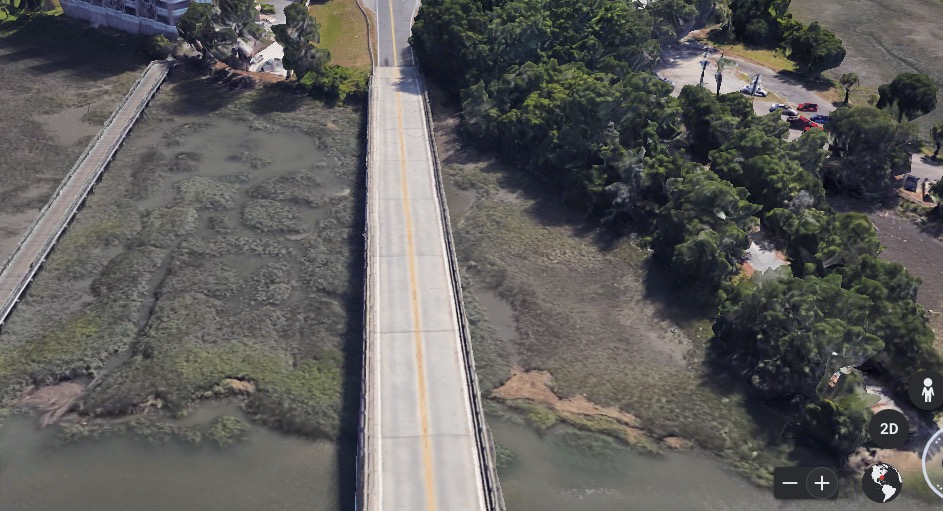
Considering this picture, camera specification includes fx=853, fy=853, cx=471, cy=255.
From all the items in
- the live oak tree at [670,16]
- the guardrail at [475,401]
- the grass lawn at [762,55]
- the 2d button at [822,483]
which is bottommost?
the 2d button at [822,483]

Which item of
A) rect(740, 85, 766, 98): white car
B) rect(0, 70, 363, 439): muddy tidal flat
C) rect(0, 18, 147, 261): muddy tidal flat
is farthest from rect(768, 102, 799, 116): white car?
rect(0, 18, 147, 261): muddy tidal flat

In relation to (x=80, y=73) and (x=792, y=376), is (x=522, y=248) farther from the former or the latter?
(x=80, y=73)

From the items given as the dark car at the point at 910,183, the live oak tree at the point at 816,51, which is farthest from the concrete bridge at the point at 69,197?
the dark car at the point at 910,183

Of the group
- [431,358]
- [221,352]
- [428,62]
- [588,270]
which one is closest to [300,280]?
[221,352]

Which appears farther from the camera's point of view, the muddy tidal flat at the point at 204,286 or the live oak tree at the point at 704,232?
the live oak tree at the point at 704,232

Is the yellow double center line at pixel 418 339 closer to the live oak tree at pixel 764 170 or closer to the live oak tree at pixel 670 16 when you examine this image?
the live oak tree at pixel 764 170

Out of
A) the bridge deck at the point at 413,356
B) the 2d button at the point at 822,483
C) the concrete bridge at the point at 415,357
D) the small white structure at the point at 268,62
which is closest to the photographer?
the concrete bridge at the point at 415,357

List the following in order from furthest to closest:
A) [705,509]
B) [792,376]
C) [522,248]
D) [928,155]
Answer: [928,155]
[522,248]
[792,376]
[705,509]

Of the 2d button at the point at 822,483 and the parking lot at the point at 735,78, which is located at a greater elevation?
the parking lot at the point at 735,78
